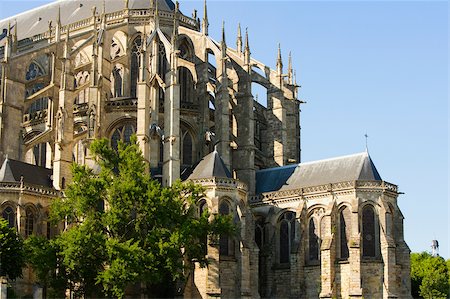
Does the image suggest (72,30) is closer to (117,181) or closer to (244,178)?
(244,178)

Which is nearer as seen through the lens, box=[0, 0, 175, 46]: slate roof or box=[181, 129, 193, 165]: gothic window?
box=[181, 129, 193, 165]: gothic window

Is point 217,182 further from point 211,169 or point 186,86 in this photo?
point 186,86

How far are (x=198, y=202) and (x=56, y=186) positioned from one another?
805 centimetres

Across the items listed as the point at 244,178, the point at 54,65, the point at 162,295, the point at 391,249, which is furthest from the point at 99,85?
the point at 391,249

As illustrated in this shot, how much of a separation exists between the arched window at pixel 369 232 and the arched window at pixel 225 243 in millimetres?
7245

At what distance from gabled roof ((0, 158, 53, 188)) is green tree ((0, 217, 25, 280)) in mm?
5375

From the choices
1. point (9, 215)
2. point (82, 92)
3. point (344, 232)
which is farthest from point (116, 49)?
point (344, 232)

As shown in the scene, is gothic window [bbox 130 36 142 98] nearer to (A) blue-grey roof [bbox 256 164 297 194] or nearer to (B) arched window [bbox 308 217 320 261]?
(A) blue-grey roof [bbox 256 164 297 194]

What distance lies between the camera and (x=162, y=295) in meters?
44.3

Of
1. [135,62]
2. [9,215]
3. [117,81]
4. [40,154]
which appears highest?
[135,62]

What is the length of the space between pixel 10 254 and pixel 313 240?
1736 cm

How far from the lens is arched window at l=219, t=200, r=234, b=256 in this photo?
45.6 m

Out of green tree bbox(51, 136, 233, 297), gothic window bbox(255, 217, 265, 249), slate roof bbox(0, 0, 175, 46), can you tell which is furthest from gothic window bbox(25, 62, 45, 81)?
gothic window bbox(255, 217, 265, 249)

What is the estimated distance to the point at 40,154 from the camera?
179 feet
